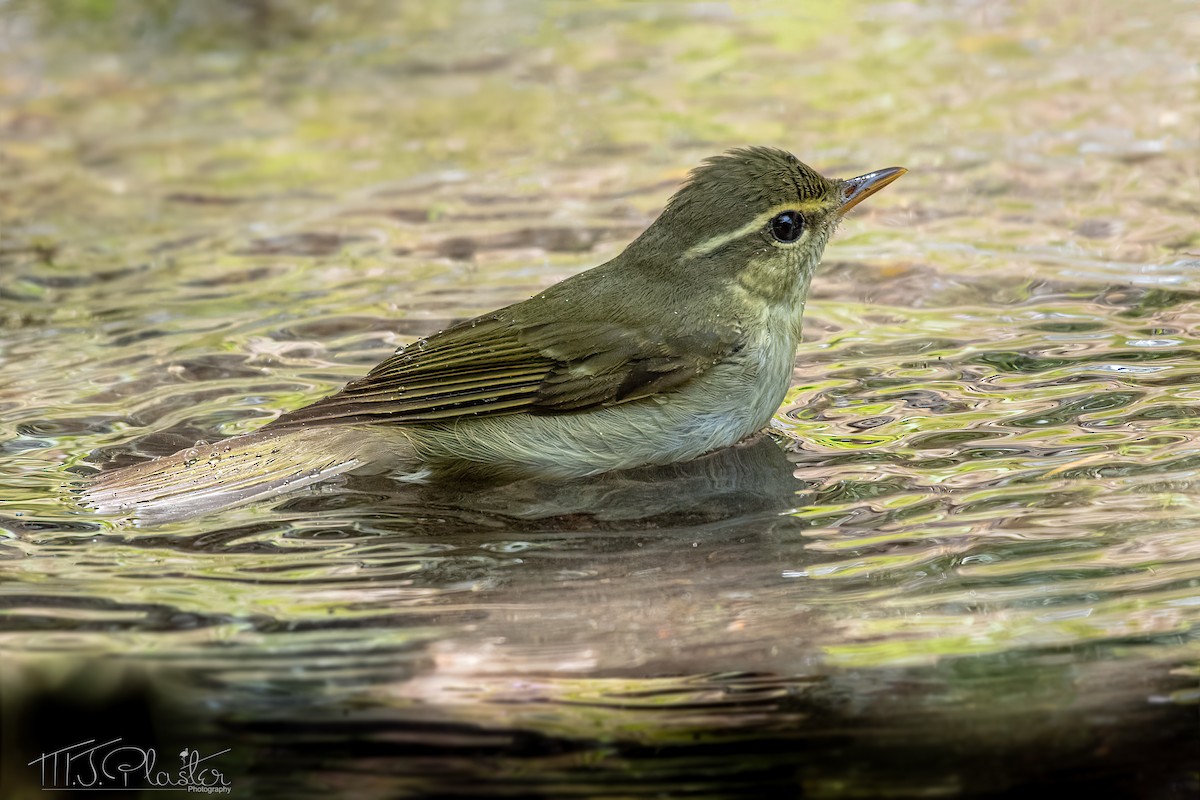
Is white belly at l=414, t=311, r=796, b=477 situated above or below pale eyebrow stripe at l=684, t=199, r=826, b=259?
below

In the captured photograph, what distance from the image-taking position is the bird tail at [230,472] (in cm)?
502

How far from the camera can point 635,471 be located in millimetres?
5539

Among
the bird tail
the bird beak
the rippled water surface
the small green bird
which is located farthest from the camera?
the bird beak

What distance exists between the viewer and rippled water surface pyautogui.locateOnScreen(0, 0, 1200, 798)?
3615mm

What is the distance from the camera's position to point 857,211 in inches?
322

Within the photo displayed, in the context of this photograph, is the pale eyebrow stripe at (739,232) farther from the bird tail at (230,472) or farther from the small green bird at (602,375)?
the bird tail at (230,472)

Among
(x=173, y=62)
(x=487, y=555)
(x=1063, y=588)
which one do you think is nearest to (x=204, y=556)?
(x=487, y=555)

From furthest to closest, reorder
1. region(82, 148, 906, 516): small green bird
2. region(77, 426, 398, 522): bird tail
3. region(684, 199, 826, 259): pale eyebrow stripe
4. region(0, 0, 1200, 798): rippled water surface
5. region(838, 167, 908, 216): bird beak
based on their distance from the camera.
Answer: region(838, 167, 908, 216): bird beak → region(684, 199, 826, 259): pale eyebrow stripe → region(82, 148, 906, 516): small green bird → region(77, 426, 398, 522): bird tail → region(0, 0, 1200, 798): rippled water surface

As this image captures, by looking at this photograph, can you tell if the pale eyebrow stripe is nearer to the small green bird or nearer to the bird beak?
the small green bird

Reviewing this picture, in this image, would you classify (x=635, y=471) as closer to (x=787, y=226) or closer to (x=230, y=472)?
(x=787, y=226)

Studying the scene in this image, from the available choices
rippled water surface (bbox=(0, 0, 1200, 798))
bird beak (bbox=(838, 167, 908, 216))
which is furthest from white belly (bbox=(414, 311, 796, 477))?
bird beak (bbox=(838, 167, 908, 216))

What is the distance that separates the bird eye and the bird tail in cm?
177

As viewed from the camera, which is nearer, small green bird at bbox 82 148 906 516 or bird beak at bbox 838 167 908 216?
small green bird at bbox 82 148 906 516

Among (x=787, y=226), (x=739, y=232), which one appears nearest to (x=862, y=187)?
(x=787, y=226)
